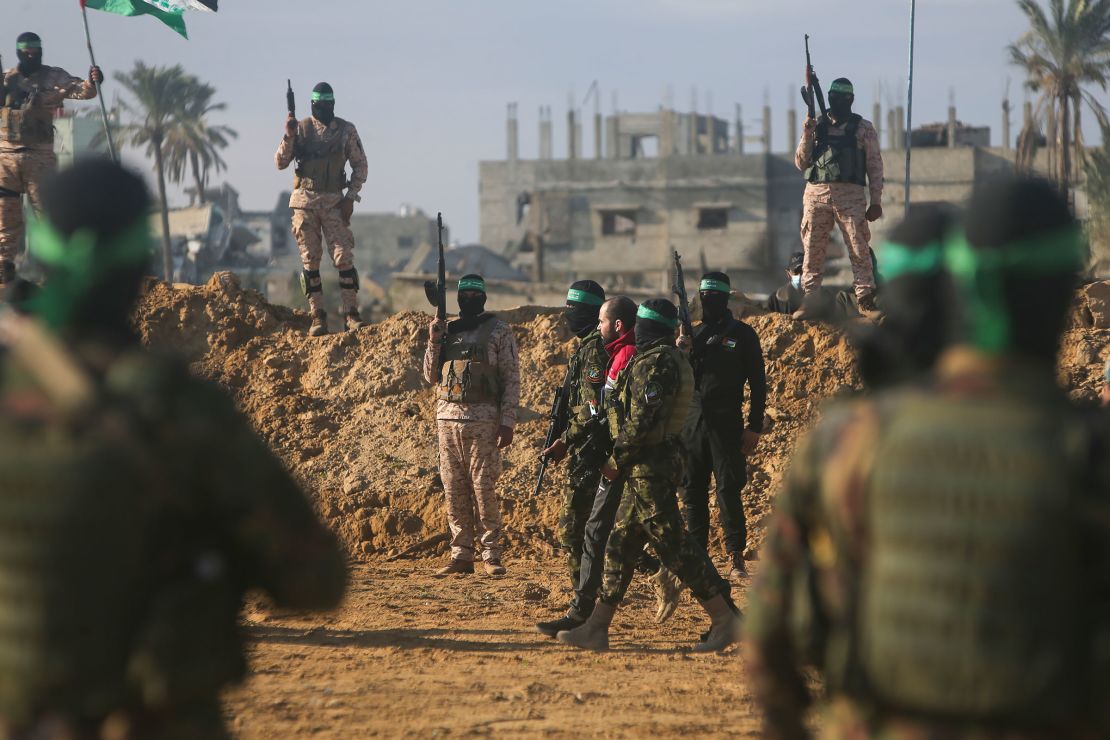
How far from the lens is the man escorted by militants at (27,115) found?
1220 centimetres

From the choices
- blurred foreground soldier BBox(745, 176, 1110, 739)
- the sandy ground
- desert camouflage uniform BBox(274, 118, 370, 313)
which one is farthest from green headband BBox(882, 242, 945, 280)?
desert camouflage uniform BBox(274, 118, 370, 313)

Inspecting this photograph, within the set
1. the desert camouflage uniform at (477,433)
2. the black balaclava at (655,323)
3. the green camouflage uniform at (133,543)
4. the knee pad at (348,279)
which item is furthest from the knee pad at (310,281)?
the green camouflage uniform at (133,543)

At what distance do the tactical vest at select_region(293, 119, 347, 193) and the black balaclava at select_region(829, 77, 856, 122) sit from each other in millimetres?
4342

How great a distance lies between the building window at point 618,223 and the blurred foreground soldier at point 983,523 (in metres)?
48.6

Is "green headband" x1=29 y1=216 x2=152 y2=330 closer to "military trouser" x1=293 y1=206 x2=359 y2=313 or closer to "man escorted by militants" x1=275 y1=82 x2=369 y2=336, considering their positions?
"man escorted by militants" x1=275 y1=82 x2=369 y2=336

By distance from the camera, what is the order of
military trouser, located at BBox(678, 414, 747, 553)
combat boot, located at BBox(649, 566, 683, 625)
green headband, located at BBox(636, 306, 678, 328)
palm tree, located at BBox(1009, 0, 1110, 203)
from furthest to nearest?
palm tree, located at BBox(1009, 0, 1110, 203), military trouser, located at BBox(678, 414, 747, 553), combat boot, located at BBox(649, 566, 683, 625), green headband, located at BBox(636, 306, 678, 328)

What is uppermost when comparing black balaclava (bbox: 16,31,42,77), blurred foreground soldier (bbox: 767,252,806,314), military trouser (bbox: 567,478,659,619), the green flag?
the green flag

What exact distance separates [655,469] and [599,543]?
1.97 ft

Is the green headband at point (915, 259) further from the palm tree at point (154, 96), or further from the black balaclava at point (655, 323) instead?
the palm tree at point (154, 96)

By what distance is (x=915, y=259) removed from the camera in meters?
2.90

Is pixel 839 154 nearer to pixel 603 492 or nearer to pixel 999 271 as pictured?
pixel 603 492

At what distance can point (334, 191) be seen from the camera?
12516mm

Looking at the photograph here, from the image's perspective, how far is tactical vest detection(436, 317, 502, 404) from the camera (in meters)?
9.66

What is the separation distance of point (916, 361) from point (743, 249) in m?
47.6
